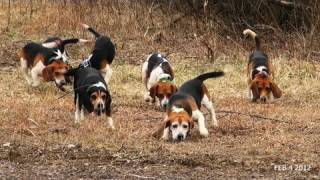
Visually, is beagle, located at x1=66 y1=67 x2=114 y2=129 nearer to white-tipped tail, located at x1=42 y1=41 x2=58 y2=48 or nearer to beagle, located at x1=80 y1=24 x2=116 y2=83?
beagle, located at x1=80 y1=24 x2=116 y2=83

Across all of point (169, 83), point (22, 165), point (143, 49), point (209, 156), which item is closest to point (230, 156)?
point (209, 156)

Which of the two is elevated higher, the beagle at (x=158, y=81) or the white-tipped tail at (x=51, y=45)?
the white-tipped tail at (x=51, y=45)

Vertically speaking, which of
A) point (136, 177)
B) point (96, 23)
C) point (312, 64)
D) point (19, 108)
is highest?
point (96, 23)

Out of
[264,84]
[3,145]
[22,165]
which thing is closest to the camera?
[22,165]

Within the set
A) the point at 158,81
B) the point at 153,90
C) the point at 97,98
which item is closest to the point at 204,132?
the point at 97,98

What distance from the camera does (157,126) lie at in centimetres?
923

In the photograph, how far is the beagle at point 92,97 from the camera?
888 centimetres

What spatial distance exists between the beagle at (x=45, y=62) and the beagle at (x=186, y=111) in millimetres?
A: 3153

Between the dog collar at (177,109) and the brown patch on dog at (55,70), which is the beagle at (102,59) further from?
the dog collar at (177,109)

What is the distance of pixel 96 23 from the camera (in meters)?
17.8

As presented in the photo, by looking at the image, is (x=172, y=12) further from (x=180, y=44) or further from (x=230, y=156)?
(x=230, y=156)

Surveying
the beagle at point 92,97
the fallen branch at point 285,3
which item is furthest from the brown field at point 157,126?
A: the fallen branch at point 285,3

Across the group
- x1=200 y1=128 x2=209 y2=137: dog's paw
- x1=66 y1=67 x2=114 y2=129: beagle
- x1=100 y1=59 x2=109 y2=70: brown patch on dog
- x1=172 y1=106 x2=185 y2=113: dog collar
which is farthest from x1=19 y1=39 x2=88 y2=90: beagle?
x1=200 y1=128 x2=209 y2=137: dog's paw

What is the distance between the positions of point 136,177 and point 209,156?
105 cm
